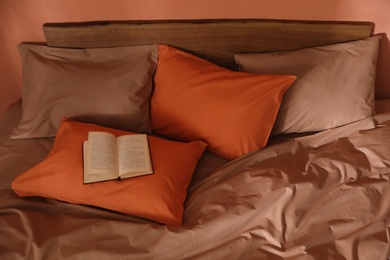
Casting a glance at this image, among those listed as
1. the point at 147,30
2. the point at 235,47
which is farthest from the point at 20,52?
the point at 235,47

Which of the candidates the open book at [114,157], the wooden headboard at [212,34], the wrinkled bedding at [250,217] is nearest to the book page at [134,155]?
the open book at [114,157]

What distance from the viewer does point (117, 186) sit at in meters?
1.11

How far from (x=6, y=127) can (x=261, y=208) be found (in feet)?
3.85

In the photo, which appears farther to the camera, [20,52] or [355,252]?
[20,52]

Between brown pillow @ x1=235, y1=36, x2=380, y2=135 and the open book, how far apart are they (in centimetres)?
59

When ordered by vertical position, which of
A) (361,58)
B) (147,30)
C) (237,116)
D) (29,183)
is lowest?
(29,183)

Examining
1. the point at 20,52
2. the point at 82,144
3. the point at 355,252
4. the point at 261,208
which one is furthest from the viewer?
the point at 20,52

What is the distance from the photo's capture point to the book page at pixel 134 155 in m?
1.13

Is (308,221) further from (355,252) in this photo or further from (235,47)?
(235,47)

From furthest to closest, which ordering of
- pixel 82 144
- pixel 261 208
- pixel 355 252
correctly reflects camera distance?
pixel 82 144 → pixel 261 208 → pixel 355 252

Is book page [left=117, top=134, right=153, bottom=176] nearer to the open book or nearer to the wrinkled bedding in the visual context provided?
the open book

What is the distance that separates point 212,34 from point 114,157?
2.39ft

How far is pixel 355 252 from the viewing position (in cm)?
99

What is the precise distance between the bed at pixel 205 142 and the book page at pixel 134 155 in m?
0.04
